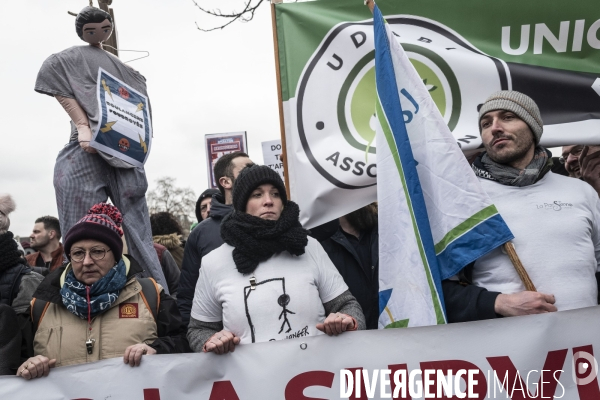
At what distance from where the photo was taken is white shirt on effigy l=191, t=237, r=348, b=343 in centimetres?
316

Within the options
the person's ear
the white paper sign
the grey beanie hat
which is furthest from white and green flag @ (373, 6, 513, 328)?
the white paper sign

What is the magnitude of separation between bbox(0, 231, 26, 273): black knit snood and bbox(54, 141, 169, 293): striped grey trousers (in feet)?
1.04

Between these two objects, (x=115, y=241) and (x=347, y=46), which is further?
(x=347, y=46)

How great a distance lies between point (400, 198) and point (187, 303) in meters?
1.33

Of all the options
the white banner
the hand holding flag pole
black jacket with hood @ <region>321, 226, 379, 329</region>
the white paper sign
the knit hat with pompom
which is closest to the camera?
the white banner

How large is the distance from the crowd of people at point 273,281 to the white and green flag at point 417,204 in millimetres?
94

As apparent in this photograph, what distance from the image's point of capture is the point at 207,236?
4.25 m

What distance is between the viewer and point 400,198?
3348 millimetres

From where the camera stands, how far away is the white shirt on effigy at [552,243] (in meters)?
3.01

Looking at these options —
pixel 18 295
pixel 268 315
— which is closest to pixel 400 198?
pixel 268 315

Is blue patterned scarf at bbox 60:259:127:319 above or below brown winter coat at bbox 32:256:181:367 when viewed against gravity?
above

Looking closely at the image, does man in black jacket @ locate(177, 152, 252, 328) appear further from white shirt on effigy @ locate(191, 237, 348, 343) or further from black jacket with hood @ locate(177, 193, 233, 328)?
white shirt on effigy @ locate(191, 237, 348, 343)

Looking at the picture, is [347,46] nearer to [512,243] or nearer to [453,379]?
[512,243]

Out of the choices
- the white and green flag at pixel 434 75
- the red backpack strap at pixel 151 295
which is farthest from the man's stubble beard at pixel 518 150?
the red backpack strap at pixel 151 295
